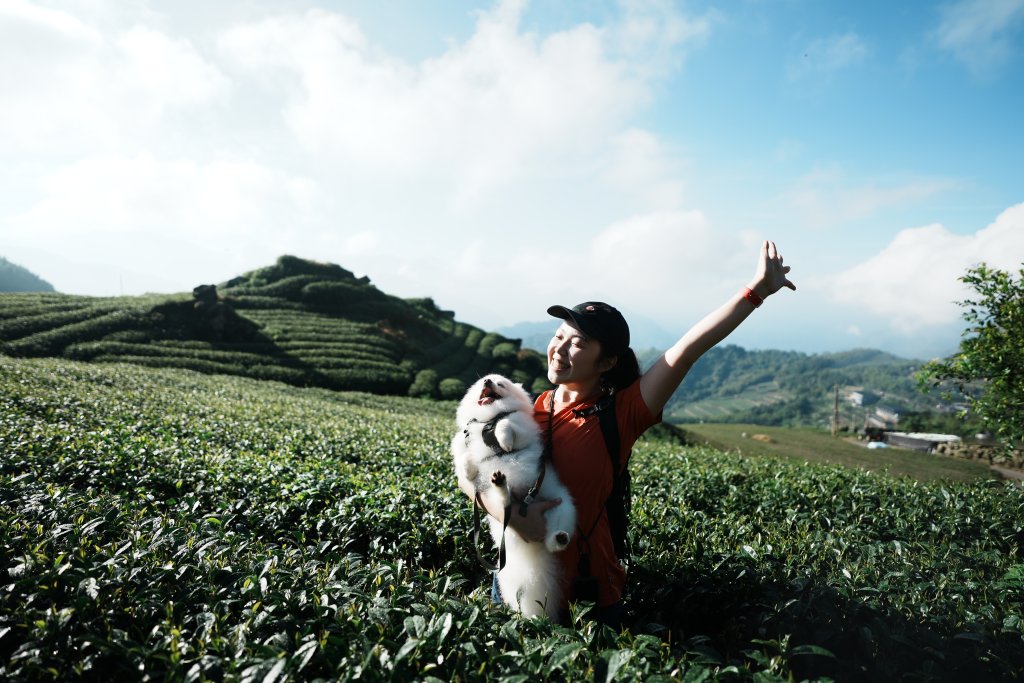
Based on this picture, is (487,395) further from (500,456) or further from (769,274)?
(769,274)

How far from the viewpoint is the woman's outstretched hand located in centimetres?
234

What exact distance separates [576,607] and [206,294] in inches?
1379

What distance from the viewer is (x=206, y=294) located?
31.2 metres

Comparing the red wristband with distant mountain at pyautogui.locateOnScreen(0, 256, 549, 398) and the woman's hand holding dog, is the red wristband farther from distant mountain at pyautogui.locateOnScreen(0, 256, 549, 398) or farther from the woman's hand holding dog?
distant mountain at pyautogui.locateOnScreen(0, 256, 549, 398)

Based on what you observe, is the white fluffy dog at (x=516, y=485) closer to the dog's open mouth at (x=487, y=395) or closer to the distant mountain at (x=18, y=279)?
the dog's open mouth at (x=487, y=395)

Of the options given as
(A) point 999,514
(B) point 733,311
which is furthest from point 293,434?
(A) point 999,514

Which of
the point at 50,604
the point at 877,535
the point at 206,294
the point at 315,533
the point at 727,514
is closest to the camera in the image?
the point at 50,604

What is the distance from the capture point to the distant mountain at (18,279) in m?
115

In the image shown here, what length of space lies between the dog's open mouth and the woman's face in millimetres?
331

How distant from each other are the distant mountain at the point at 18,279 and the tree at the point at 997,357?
155 metres

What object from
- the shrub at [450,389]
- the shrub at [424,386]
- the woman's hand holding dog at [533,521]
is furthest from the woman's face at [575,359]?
the shrub at [450,389]

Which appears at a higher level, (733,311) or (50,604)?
(733,311)

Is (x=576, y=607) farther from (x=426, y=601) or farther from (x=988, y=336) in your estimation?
(x=988, y=336)

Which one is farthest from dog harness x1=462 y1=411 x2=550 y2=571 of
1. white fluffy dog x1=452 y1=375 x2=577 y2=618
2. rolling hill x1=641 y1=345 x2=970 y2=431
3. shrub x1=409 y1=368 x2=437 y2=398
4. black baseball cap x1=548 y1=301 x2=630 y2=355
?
rolling hill x1=641 y1=345 x2=970 y2=431
